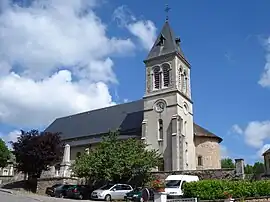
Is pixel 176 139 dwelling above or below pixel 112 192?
above

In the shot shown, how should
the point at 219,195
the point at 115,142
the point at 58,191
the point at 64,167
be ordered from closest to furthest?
the point at 219,195, the point at 58,191, the point at 115,142, the point at 64,167

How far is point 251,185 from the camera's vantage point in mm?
21047

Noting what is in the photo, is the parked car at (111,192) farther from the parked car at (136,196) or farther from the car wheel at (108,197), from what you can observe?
the parked car at (136,196)

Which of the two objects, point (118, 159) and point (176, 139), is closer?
point (118, 159)

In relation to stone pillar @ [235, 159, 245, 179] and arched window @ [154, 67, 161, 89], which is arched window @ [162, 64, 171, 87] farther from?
stone pillar @ [235, 159, 245, 179]

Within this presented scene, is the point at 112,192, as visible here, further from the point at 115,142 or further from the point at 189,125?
the point at 189,125

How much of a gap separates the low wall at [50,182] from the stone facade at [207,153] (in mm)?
15527

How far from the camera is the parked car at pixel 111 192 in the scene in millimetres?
26125

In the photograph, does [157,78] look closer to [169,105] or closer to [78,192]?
[169,105]

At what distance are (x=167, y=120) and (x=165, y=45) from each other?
1021 cm

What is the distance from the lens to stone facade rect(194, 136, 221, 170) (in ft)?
139

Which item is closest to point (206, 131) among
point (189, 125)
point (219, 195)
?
point (189, 125)

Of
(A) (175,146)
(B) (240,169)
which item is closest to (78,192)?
(B) (240,169)

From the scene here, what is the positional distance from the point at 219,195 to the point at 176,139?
1782 centimetres
